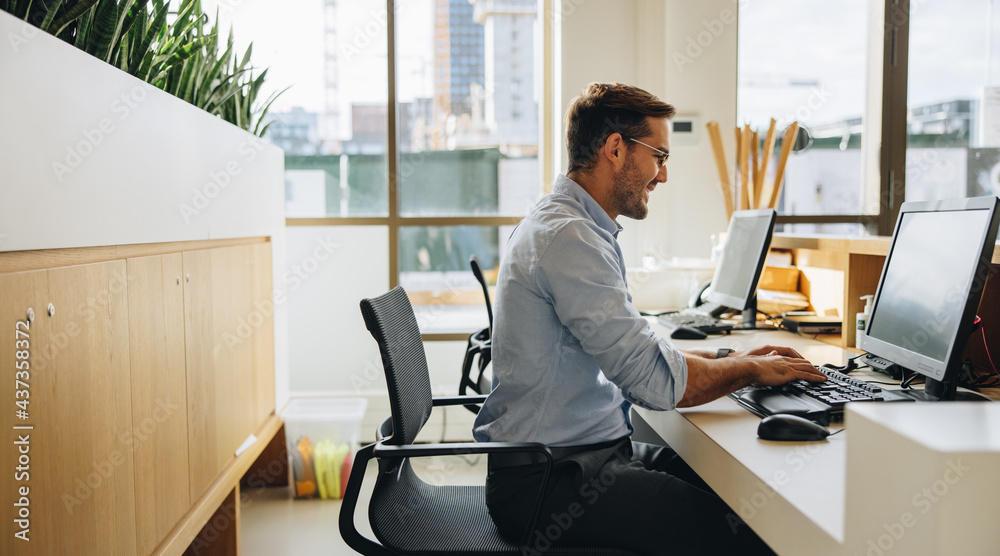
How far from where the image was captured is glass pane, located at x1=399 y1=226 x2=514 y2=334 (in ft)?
12.5

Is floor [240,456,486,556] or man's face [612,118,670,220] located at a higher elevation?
man's face [612,118,670,220]

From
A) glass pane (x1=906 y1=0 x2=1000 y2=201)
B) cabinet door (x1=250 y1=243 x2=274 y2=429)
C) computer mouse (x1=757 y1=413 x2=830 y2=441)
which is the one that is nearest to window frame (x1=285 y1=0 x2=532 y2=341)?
cabinet door (x1=250 y1=243 x2=274 y2=429)

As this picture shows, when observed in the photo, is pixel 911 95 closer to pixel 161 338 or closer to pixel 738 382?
pixel 738 382

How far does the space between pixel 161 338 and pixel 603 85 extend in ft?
3.98

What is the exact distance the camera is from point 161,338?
173 centimetres

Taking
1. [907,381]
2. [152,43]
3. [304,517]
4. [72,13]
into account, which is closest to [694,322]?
[907,381]

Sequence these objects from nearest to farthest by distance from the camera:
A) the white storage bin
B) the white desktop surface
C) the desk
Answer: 1. the desk
2. the white desktop surface
3. the white storage bin

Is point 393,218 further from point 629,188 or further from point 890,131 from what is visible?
point 890,131

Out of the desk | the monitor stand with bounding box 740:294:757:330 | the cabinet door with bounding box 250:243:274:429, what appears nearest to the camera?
the desk

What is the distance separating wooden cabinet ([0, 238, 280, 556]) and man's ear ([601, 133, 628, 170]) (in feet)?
3.60

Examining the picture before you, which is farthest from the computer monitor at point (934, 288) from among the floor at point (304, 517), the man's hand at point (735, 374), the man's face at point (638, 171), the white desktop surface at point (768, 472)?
the floor at point (304, 517)

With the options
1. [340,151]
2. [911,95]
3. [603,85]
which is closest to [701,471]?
[603,85]

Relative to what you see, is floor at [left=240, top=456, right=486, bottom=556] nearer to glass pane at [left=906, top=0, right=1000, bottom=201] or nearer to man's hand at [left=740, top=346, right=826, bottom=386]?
man's hand at [left=740, top=346, right=826, bottom=386]

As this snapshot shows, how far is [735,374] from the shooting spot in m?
1.46
